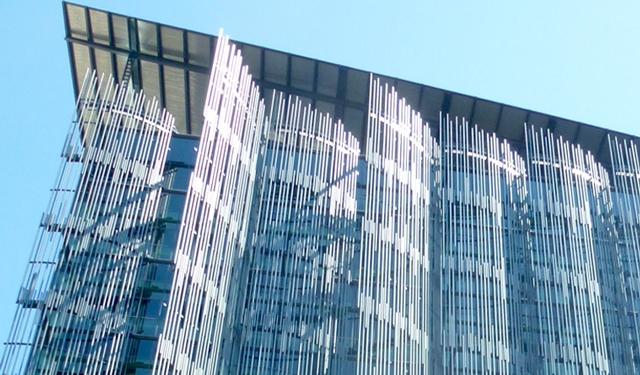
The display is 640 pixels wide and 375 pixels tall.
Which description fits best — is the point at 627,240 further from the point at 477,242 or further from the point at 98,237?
the point at 98,237

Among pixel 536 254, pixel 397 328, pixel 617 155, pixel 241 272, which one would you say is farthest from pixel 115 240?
pixel 617 155

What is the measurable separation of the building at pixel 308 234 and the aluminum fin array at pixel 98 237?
0.09 metres

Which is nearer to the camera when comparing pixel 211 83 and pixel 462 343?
pixel 462 343

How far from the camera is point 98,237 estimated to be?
43.4 m

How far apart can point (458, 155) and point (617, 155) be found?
10339 mm

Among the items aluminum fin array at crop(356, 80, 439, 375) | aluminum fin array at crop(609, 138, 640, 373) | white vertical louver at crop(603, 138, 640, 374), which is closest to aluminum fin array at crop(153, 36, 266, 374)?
aluminum fin array at crop(356, 80, 439, 375)

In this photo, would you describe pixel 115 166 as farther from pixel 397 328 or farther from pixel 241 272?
pixel 397 328

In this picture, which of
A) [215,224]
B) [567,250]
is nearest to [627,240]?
[567,250]

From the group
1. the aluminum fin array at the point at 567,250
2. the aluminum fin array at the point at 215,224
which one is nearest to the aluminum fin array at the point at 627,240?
the aluminum fin array at the point at 567,250

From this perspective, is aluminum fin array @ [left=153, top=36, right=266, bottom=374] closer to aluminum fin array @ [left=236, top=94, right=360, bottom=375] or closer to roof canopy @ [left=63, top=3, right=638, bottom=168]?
aluminum fin array @ [left=236, top=94, right=360, bottom=375]

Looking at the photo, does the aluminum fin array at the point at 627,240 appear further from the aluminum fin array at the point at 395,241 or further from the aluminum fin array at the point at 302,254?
the aluminum fin array at the point at 302,254

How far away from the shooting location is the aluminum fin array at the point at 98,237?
131 ft

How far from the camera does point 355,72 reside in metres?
53.7

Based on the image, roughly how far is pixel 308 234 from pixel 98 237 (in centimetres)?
960
